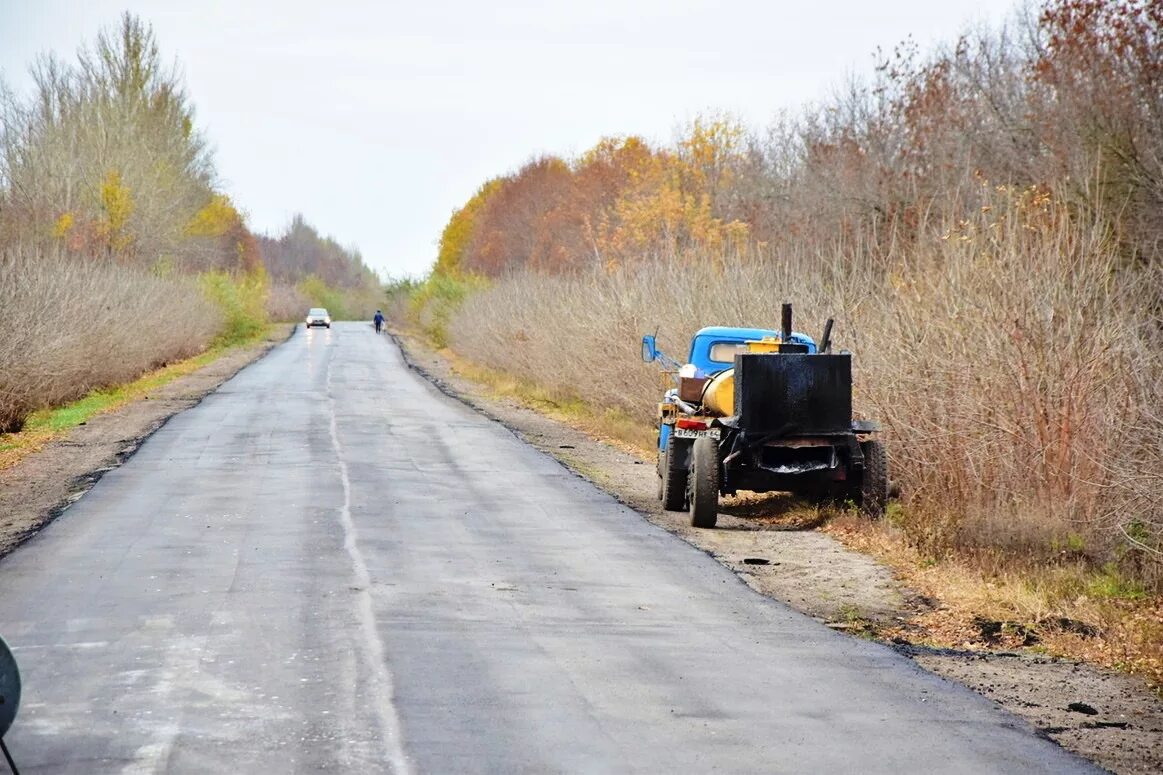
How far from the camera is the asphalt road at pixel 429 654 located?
6871mm

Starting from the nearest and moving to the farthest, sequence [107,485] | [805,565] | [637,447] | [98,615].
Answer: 1. [98,615]
2. [805,565]
3. [107,485]
4. [637,447]

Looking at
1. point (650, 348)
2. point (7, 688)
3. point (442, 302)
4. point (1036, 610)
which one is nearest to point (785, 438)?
point (650, 348)

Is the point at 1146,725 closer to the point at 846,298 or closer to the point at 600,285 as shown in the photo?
the point at 846,298

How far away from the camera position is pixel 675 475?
53.9ft

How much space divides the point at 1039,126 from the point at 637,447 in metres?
12.1

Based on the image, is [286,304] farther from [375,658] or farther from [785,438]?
[375,658]

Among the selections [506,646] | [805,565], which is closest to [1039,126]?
[805,565]

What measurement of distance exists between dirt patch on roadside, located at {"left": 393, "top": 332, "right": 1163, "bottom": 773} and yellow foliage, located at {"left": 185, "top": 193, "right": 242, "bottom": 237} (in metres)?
59.0

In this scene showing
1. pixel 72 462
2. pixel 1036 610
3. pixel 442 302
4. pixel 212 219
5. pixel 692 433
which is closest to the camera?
pixel 1036 610

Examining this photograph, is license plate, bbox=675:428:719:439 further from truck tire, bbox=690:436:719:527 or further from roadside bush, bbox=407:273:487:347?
roadside bush, bbox=407:273:487:347

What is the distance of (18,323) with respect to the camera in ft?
87.8

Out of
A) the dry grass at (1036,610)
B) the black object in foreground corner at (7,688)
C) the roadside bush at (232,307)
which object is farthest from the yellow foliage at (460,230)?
the black object in foreground corner at (7,688)

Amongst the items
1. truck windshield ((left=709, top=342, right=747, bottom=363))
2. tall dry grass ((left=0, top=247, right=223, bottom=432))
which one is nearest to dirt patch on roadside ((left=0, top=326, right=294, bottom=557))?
tall dry grass ((left=0, top=247, right=223, bottom=432))

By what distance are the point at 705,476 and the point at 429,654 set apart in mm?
6665
